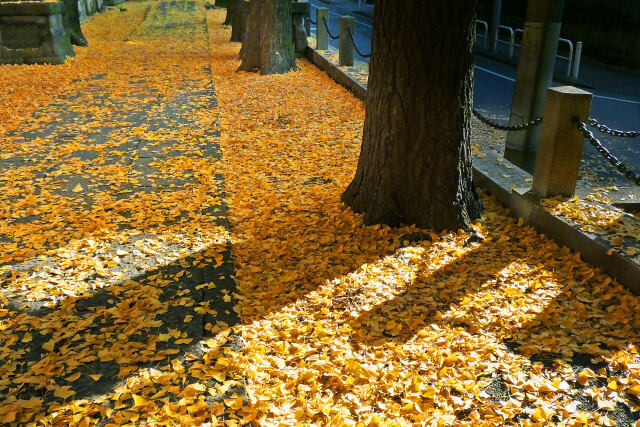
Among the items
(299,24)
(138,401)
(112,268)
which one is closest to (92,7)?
(299,24)

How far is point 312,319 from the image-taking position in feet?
13.3

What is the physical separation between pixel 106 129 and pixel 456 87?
6119 millimetres

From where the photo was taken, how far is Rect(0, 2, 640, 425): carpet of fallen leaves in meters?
3.22

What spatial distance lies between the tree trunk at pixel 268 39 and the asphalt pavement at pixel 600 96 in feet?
15.6

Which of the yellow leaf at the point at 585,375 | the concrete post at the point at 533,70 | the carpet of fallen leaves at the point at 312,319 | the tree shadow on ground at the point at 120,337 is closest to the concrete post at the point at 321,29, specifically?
the concrete post at the point at 533,70

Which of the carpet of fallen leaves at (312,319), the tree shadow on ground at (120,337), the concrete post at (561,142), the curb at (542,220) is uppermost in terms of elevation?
the concrete post at (561,142)

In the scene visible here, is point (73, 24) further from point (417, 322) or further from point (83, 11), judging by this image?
point (417, 322)

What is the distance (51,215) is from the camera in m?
5.70

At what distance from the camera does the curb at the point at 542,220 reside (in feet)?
14.4

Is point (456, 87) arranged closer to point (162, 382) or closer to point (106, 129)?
point (162, 382)

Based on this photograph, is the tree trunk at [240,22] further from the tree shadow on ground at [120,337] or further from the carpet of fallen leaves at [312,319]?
the tree shadow on ground at [120,337]

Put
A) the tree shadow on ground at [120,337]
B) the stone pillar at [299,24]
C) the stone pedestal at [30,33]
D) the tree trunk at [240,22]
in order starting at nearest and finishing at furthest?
the tree shadow on ground at [120,337]
the stone pedestal at [30,33]
the stone pillar at [299,24]
the tree trunk at [240,22]

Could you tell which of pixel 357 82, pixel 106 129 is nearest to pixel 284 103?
pixel 357 82

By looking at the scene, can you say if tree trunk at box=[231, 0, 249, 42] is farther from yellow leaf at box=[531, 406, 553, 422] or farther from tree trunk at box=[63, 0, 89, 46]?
yellow leaf at box=[531, 406, 553, 422]
